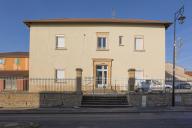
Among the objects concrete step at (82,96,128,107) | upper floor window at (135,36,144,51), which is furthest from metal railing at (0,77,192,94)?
upper floor window at (135,36,144,51)

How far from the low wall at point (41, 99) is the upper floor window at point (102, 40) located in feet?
35.5

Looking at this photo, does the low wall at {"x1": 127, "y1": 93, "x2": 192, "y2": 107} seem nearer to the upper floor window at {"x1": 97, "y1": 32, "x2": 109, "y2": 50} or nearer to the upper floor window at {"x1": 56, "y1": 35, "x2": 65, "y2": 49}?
the upper floor window at {"x1": 97, "y1": 32, "x2": 109, "y2": 50}

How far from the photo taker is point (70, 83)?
3425cm

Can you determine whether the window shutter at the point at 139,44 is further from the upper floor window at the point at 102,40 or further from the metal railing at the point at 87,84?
the metal railing at the point at 87,84

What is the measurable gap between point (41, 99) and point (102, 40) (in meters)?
12.1

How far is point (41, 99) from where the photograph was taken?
86.7ft

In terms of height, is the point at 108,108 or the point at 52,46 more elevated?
the point at 52,46

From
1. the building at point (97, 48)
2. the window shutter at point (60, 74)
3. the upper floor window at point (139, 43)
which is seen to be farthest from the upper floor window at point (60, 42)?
the upper floor window at point (139, 43)

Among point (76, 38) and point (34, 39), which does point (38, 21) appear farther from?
point (76, 38)

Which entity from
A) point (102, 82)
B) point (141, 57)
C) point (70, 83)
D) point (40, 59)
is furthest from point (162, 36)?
point (40, 59)

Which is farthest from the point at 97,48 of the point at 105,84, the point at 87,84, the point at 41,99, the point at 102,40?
the point at 41,99

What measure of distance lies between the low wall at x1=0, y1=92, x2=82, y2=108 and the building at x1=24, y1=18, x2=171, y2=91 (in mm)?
9354

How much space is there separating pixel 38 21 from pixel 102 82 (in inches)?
365

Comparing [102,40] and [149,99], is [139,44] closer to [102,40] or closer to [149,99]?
[102,40]
